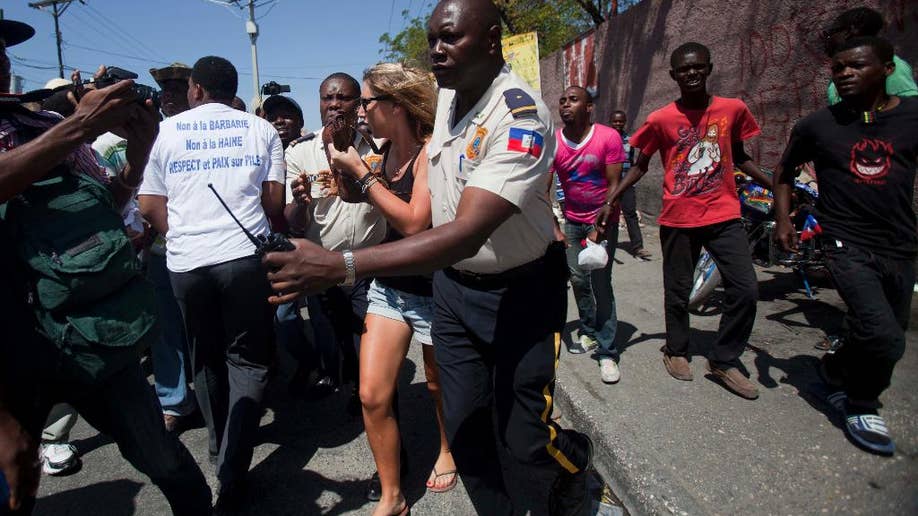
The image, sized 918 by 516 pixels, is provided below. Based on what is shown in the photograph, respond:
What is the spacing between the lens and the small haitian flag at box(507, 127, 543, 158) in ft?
5.49

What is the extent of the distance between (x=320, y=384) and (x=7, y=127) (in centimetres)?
258

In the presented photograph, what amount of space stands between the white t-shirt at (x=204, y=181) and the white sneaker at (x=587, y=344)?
2512mm

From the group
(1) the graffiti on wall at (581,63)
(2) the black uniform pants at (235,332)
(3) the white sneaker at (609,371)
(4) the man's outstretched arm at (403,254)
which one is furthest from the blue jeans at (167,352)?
(1) the graffiti on wall at (581,63)

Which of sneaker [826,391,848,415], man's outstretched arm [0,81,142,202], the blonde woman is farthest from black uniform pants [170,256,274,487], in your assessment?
sneaker [826,391,848,415]

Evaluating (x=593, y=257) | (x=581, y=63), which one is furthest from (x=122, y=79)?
(x=581, y=63)

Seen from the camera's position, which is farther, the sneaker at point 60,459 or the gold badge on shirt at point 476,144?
the sneaker at point 60,459

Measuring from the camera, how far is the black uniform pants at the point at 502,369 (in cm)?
208

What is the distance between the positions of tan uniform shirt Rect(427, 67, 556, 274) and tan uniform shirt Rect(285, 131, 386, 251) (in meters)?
0.72

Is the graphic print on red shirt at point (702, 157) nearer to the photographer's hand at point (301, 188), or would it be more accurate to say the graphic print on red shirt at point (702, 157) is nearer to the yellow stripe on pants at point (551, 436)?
the yellow stripe on pants at point (551, 436)

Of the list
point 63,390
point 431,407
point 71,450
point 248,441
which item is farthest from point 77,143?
point 431,407

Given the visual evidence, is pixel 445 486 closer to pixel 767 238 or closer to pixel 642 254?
pixel 767 238

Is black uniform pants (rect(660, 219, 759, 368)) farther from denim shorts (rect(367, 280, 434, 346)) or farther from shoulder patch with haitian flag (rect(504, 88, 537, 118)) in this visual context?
shoulder patch with haitian flag (rect(504, 88, 537, 118))

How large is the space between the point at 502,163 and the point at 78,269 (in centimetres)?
135

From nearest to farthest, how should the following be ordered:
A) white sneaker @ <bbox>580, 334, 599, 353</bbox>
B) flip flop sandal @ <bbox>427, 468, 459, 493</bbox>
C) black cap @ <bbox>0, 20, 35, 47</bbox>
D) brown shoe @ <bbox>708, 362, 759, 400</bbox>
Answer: black cap @ <bbox>0, 20, 35, 47</bbox> < flip flop sandal @ <bbox>427, 468, 459, 493</bbox> < brown shoe @ <bbox>708, 362, 759, 400</bbox> < white sneaker @ <bbox>580, 334, 599, 353</bbox>
